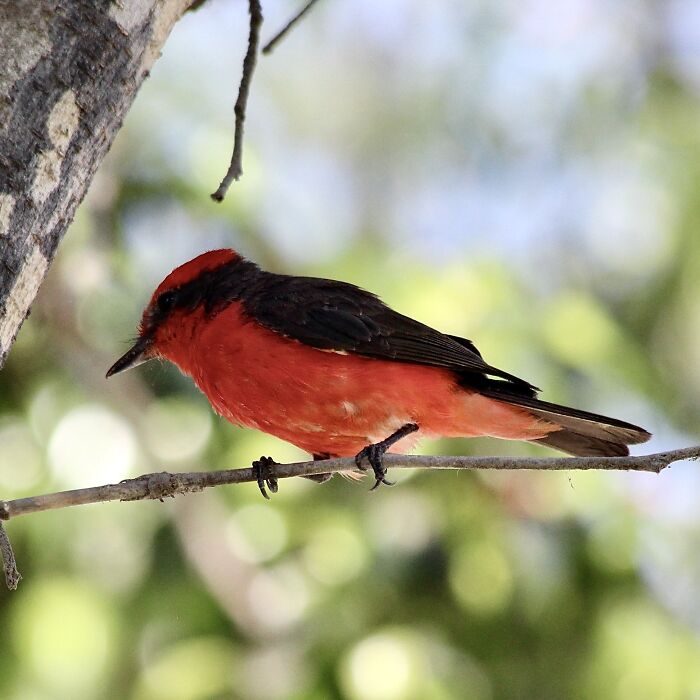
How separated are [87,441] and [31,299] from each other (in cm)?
279

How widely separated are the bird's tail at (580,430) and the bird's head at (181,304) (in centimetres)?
125

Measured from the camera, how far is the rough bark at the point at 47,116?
7.65 ft

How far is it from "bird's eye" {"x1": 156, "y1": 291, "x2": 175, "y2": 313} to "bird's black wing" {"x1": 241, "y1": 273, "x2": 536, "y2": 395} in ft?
1.18

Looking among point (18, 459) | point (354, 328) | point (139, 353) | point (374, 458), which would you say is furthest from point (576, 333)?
point (18, 459)

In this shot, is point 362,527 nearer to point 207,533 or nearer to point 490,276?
point 207,533

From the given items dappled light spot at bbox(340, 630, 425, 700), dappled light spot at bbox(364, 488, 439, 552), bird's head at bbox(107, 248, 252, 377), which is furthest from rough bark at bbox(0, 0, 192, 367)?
dappled light spot at bbox(364, 488, 439, 552)

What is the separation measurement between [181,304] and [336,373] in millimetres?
883

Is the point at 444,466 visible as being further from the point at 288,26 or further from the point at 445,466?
the point at 288,26

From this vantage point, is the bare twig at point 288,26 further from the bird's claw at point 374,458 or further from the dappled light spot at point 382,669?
the dappled light spot at point 382,669

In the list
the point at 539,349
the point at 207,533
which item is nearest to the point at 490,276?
the point at 539,349

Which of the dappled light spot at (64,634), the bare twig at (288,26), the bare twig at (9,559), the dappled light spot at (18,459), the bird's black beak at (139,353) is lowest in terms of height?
the bare twig at (9,559)

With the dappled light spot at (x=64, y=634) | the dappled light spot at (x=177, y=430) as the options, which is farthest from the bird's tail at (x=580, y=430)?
the dappled light spot at (x=64, y=634)

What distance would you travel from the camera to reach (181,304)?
452 cm

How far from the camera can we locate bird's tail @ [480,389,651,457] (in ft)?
12.9
